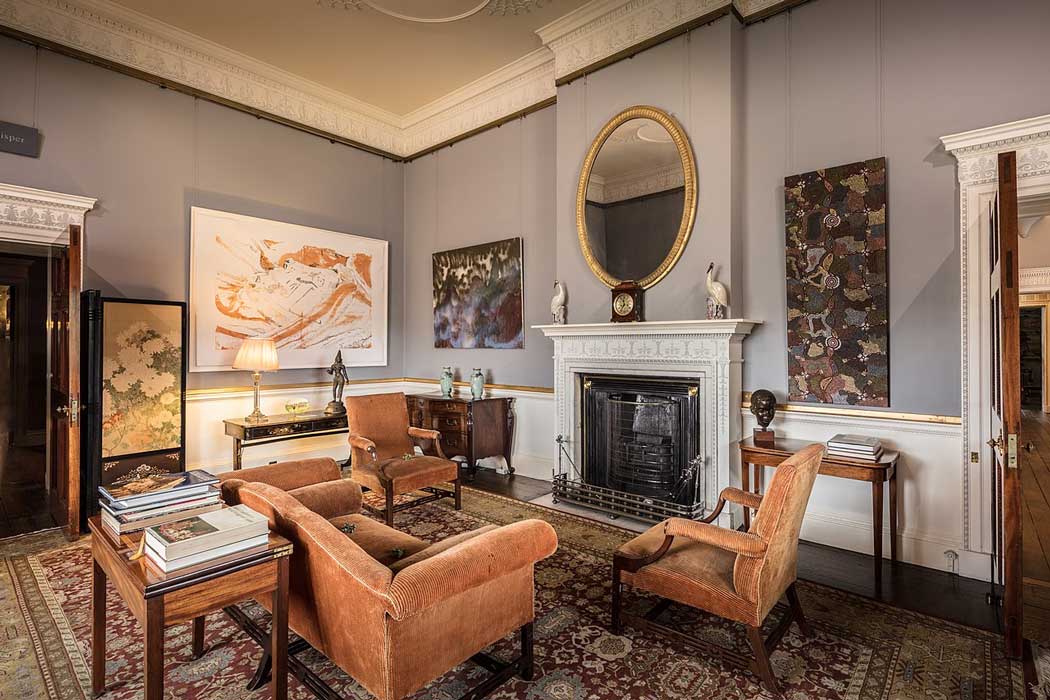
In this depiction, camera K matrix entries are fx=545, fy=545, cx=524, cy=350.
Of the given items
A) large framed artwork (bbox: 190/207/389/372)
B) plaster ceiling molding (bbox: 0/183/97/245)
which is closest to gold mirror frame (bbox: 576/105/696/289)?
large framed artwork (bbox: 190/207/389/372)

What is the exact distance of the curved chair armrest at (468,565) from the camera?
1.62 metres

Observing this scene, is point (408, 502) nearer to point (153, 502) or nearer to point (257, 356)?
point (257, 356)

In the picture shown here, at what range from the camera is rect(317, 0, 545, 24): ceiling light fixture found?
4.32 meters

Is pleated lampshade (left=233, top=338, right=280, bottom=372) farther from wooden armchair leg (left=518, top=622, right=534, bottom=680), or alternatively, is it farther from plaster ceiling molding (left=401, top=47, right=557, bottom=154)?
wooden armchair leg (left=518, top=622, right=534, bottom=680)

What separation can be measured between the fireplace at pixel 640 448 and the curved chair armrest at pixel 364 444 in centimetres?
154

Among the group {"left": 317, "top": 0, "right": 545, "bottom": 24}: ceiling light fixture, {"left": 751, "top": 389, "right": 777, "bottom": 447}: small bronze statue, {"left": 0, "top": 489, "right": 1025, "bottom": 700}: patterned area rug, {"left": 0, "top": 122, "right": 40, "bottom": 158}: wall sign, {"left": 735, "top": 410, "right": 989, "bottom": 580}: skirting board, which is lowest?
{"left": 0, "top": 489, "right": 1025, "bottom": 700}: patterned area rug

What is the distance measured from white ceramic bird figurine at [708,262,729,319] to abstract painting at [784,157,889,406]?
427 millimetres

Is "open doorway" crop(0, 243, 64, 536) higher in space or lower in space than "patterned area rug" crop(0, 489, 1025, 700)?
higher

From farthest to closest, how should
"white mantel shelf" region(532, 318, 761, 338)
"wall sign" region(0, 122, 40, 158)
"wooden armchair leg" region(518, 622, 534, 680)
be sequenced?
"wall sign" region(0, 122, 40, 158) < "white mantel shelf" region(532, 318, 761, 338) < "wooden armchair leg" region(518, 622, 534, 680)

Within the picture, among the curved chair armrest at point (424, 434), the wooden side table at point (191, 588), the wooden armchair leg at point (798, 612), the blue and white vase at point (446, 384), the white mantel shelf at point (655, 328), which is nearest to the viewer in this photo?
the wooden side table at point (191, 588)

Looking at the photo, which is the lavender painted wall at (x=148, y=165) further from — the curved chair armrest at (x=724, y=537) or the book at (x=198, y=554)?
the curved chair armrest at (x=724, y=537)

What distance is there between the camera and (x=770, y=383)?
3.92m

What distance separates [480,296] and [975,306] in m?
4.18

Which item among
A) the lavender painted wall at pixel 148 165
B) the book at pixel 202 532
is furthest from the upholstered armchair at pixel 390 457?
the book at pixel 202 532
